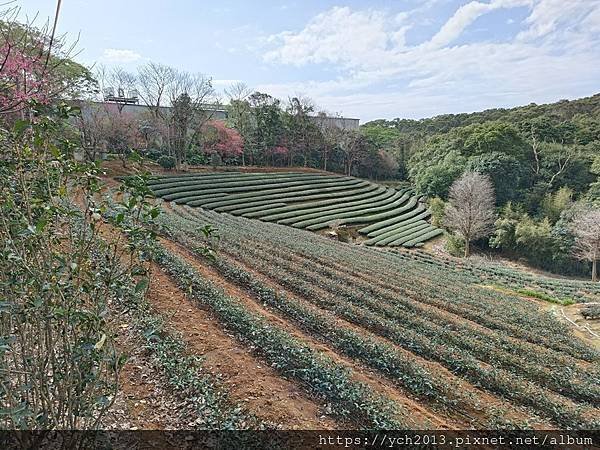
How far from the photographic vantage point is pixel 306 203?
35.0 metres

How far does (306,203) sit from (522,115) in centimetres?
4187

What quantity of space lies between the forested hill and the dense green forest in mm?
2658

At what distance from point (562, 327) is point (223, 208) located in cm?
2240

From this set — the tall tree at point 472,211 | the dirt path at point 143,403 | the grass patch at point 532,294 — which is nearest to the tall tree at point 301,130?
the tall tree at point 472,211

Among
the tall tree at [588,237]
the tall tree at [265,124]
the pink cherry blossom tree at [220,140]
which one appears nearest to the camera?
the tall tree at [588,237]

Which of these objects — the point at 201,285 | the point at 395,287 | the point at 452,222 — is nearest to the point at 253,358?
the point at 201,285

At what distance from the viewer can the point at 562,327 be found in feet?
33.3

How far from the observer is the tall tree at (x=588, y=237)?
22.8 metres

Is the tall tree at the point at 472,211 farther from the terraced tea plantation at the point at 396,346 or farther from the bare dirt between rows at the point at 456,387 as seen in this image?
Answer: the bare dirt between rows at the point at 456,387

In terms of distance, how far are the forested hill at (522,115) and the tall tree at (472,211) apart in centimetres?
2505

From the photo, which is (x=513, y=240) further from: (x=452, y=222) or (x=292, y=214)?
(x=292, y=214)

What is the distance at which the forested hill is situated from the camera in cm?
5209

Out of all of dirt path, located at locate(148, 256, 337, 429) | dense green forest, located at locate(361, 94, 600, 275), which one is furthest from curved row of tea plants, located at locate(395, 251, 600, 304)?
dirt path, located at locate(148, 256, 337, 429)

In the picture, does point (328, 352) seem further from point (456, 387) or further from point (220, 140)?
point (220, 140)
